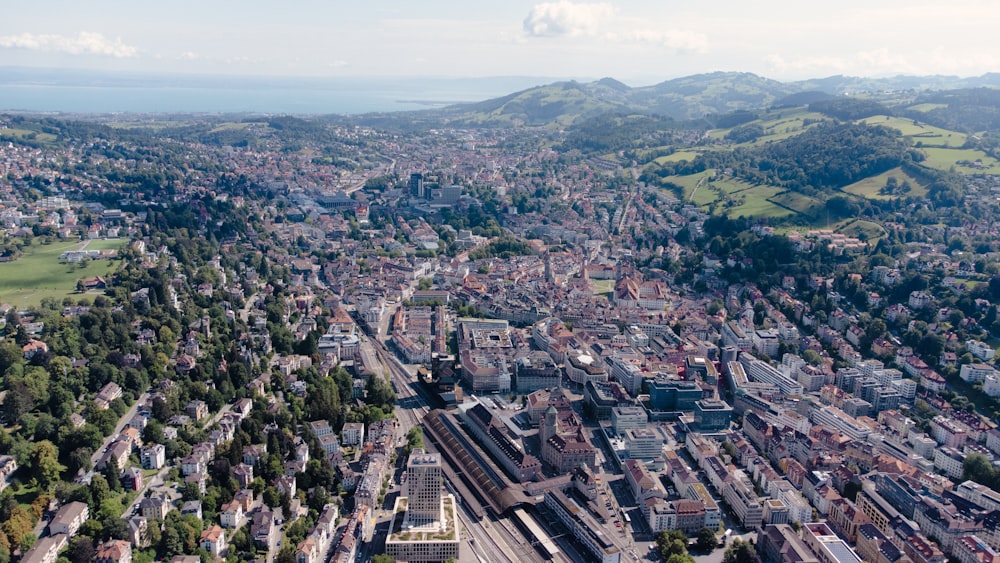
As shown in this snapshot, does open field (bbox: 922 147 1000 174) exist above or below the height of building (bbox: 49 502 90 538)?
above

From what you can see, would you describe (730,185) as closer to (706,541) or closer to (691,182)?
(691,182)

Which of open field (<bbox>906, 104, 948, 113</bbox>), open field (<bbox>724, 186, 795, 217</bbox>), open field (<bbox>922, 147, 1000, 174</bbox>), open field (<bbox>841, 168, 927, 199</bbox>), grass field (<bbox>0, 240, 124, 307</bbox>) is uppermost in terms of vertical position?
open field (<bbox>906, 104, 948, 113</bbox>)

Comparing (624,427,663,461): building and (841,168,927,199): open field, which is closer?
(624,427,663,461): building

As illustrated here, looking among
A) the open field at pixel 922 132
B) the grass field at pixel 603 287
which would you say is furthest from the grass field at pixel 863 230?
the open field at pixel 922 132

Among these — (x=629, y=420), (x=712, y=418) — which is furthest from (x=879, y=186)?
(x=629, y=420)

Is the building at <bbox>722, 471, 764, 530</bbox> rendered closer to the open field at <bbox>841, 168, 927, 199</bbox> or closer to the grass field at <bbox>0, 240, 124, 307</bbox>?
the grass field at <bbox>0, 240, 124, 307</bbox>

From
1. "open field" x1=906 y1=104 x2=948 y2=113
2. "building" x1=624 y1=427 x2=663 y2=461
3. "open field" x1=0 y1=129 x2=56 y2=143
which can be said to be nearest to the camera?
"building" x1=624 y1=427 x2=663 y2=461

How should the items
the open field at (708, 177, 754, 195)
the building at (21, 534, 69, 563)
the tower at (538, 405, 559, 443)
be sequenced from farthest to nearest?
the open field at (708, 177, 754, 195)
the tower at (538, 405, 559, 443)
the building at (21, 534, 69, 563)

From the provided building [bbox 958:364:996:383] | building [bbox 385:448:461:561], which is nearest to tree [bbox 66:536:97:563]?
building [bbox 385:448:461:561]

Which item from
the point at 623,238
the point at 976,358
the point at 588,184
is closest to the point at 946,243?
the point at 976,358
